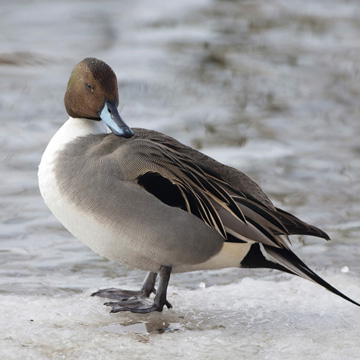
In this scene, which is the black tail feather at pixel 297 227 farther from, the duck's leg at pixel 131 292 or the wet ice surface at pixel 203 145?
the duck's leg at pixel 131 292

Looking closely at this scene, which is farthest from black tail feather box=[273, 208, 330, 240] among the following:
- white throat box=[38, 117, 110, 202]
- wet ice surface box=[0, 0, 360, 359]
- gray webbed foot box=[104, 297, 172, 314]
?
white throat box=[38, 117, 110, 202]

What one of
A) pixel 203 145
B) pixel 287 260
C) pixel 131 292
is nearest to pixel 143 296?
pixel 131 292

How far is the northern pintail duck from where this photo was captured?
3.71 metres

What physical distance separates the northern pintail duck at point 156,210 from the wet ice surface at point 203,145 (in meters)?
0.29

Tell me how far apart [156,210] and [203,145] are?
3.33 m

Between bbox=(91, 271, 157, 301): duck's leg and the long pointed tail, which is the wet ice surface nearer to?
bbox=(91, 271, 157, 301): duck's leg

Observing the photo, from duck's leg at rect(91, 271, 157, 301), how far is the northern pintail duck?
0.16 meters

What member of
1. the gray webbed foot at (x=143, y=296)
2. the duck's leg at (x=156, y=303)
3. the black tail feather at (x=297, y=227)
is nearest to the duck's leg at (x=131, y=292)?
the gray webbed foot at (x=143, y=296)

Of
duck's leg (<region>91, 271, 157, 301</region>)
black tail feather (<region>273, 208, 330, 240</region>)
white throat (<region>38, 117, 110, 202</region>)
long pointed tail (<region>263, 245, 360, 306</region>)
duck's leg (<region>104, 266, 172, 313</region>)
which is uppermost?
white throat (<region>38, 117, 110, 202</region>)

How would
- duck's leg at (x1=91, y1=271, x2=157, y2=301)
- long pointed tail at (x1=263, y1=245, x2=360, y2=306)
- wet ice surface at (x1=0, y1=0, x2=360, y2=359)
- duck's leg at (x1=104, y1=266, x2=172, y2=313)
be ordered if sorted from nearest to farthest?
wet ice surface at (x1=0, y1=0, x2=360, y2=359), long pointed tail at (x1=263, y1=245, x2=360, y2=306), duck's leg at (x1=104, y1=266, x2=172, y2=313), duck's leg at (x1=91, y1=271, x2=157, y2=301)

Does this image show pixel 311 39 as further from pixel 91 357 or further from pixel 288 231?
pixel 91 357

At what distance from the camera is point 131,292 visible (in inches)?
167

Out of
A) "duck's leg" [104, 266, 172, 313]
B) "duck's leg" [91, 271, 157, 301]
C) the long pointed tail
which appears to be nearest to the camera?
the long pointed tail

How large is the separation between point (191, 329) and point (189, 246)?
36 centimetres
